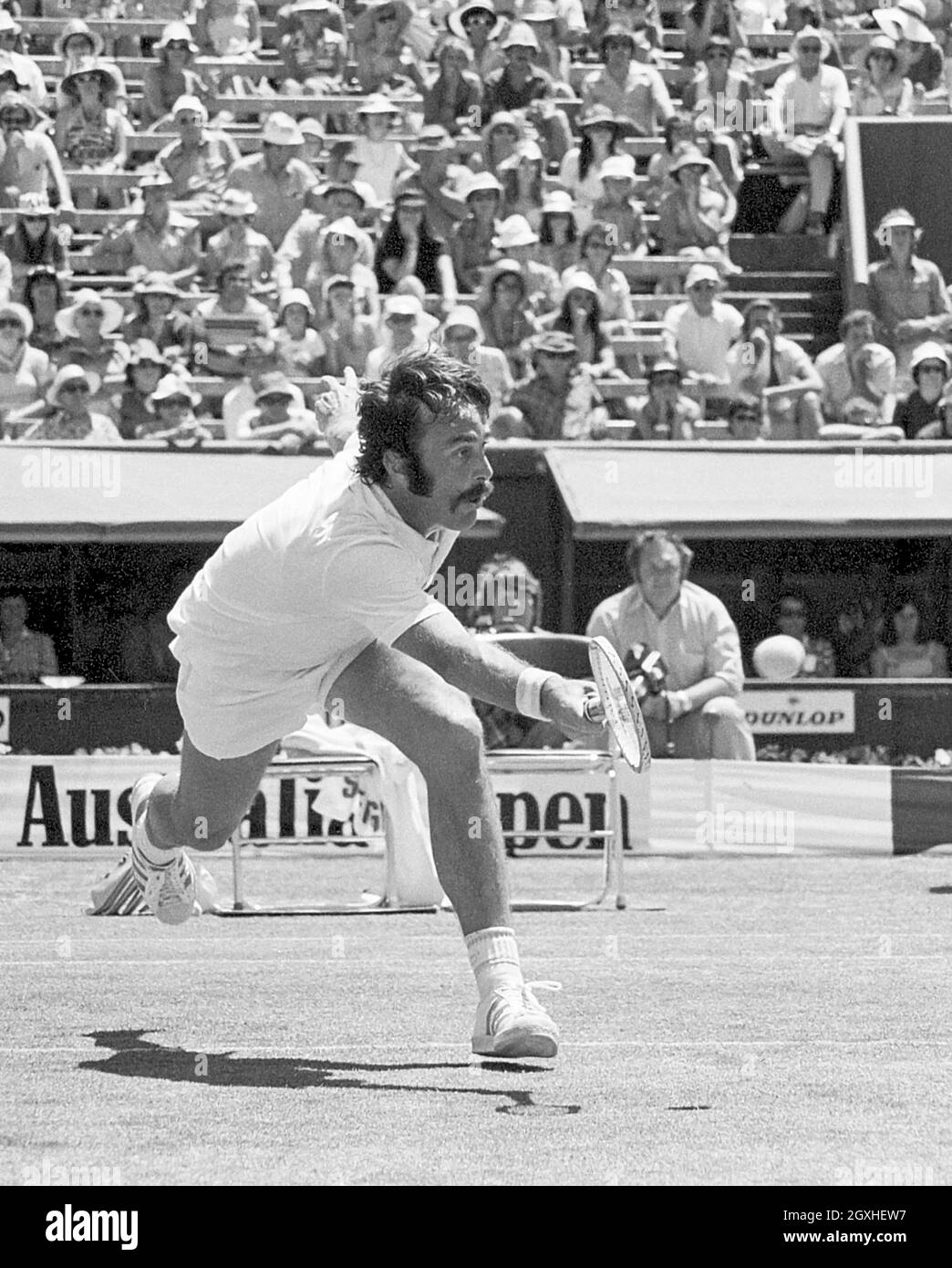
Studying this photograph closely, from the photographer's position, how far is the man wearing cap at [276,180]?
58.2 ft

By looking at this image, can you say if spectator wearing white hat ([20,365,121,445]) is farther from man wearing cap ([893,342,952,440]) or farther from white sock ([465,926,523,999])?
white sock ([465,926,523,999])

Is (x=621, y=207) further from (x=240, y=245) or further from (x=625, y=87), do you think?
(x=240, y=245)

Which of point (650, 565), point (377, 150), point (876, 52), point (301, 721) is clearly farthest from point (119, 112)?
point (301, 721)

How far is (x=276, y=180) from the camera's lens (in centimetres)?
1784

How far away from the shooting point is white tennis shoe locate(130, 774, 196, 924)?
22.6 ft

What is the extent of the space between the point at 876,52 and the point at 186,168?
5.72 m

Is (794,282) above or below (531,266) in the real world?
below

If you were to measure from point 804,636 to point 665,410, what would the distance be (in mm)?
1833

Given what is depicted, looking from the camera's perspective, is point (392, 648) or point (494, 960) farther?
point (392, 648)

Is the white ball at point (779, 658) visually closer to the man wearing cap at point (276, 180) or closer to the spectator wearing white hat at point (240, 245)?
the spectator wearing white hat at point (240, 245)

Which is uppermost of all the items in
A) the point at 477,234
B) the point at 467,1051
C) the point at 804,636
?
the point at 477,234

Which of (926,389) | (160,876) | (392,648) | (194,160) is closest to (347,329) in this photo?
(194,160)

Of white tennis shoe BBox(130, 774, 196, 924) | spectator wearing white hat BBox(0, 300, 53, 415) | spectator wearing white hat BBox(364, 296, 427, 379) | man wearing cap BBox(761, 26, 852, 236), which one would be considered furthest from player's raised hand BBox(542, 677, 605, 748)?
man wearing cap BBox(761, 26, 852, 236)

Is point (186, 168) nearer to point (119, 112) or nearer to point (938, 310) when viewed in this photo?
point (119, 112)
